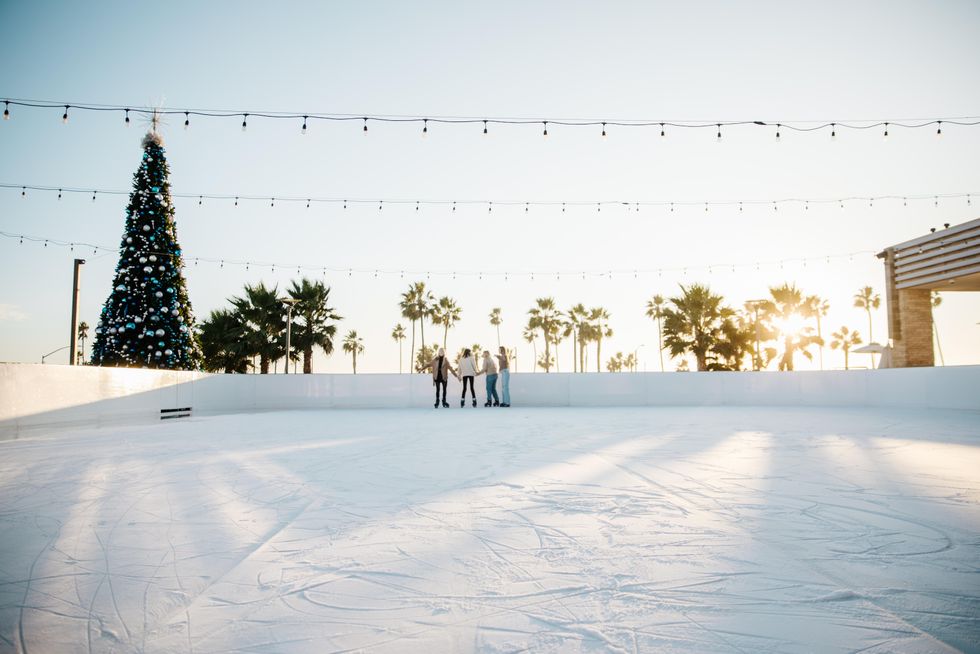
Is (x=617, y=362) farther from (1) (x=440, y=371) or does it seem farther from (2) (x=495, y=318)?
(1) (x=440, y=371)

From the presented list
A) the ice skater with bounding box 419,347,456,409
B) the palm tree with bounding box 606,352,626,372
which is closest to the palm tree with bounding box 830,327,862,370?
the palm tree with bounding box 606,352,626,372

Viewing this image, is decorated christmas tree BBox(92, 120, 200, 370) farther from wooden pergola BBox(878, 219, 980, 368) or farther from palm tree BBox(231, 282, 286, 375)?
wooden pergola BBox(878, 219, 980, 368)

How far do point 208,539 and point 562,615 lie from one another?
68.2 inches

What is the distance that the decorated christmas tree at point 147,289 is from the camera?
15500mm

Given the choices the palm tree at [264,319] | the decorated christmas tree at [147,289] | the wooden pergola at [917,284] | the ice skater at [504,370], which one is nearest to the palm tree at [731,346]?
the wooden pergola at [917,284]

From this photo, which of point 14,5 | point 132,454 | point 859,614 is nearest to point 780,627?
point 859,614

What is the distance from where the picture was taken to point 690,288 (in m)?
26.2

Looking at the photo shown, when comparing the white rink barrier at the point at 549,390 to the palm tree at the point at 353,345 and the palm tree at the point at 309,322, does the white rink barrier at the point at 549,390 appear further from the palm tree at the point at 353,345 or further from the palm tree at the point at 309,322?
the palm tree at the point at 353,345

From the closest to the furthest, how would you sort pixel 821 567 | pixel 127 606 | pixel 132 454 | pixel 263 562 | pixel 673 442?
pixel 127 606, pixel 821 567, pixel 263 562, pixel 132 454, pixel 673 442

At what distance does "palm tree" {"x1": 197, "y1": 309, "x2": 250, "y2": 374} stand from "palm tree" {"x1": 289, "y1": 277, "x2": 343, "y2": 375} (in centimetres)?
207

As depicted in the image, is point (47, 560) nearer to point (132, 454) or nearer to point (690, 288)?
point (132, 454)

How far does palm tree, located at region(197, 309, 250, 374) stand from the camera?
2269 centimetres

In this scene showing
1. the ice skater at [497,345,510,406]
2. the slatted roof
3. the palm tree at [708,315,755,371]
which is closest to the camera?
the slatted roof

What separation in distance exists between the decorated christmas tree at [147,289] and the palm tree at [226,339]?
6591 mm
